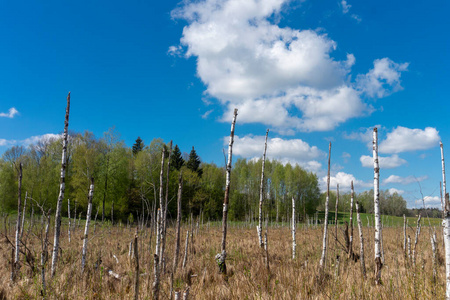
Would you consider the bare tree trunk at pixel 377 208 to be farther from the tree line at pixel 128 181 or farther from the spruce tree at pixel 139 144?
the spruce tree at pixel 139 144

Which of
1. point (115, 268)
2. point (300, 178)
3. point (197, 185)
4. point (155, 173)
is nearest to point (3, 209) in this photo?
point (155, 173)

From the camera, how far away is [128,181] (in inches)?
1233

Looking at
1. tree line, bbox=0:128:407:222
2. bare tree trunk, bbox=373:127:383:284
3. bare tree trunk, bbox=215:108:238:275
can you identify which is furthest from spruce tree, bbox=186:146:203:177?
bare tree trunk, bbox=373:127:383:284

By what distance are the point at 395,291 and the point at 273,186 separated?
42.6 m

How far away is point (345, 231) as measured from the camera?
26.0 feet

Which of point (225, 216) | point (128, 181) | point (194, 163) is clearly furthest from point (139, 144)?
point (225, 216)

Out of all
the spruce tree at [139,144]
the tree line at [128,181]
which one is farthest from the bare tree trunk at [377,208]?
the spruce tree at [139,144]

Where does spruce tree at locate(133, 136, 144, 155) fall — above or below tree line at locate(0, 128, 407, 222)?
above

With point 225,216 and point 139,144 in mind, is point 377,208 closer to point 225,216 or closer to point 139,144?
point 225,216

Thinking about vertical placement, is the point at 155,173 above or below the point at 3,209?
above

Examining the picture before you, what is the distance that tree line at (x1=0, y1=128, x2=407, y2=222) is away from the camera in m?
27.3

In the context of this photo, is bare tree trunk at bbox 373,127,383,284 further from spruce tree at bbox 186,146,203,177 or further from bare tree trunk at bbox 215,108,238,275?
spruce tree at bbox 186,146,203,177

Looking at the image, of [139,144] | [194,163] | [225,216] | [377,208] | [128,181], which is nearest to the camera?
[377,208]

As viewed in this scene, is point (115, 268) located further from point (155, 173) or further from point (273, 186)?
point (273, 186)
